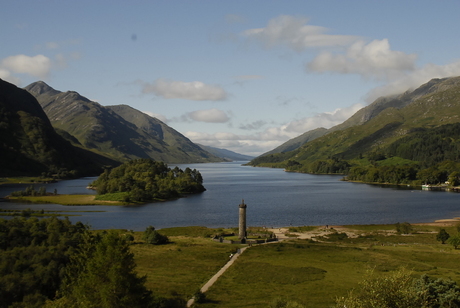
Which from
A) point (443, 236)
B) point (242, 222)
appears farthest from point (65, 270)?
point (443, 236)

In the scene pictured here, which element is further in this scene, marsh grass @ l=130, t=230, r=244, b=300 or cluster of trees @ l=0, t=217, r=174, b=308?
marsh grass @ l=130, t=230, r=244, b=300

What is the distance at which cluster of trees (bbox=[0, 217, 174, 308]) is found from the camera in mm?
36875

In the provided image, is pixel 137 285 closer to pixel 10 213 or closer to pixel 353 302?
pixel 353 302

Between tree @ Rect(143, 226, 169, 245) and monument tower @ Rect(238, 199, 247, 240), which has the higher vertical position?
monument tower @ Rect(238, 199, 247, 240)

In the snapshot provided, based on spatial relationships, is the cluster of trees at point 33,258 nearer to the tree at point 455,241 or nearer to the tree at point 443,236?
the tree at point 455,241

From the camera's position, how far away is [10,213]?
134250 mm

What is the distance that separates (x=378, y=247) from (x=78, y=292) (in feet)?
207

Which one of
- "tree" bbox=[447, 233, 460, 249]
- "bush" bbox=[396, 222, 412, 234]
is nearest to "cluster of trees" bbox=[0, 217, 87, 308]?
"tree" bbox=[447, 233, 460, 249]

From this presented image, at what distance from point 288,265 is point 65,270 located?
3390 cm

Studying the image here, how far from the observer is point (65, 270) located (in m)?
51.8

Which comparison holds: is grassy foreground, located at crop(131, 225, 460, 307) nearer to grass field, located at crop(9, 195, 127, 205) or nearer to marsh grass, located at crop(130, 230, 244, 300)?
marsh grass, located at crop(130, 230, 244, 300)

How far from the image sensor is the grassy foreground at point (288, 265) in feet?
166

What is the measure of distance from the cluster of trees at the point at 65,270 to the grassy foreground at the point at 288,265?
28.7ft

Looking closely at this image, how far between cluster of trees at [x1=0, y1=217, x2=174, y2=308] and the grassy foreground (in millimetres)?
8760
